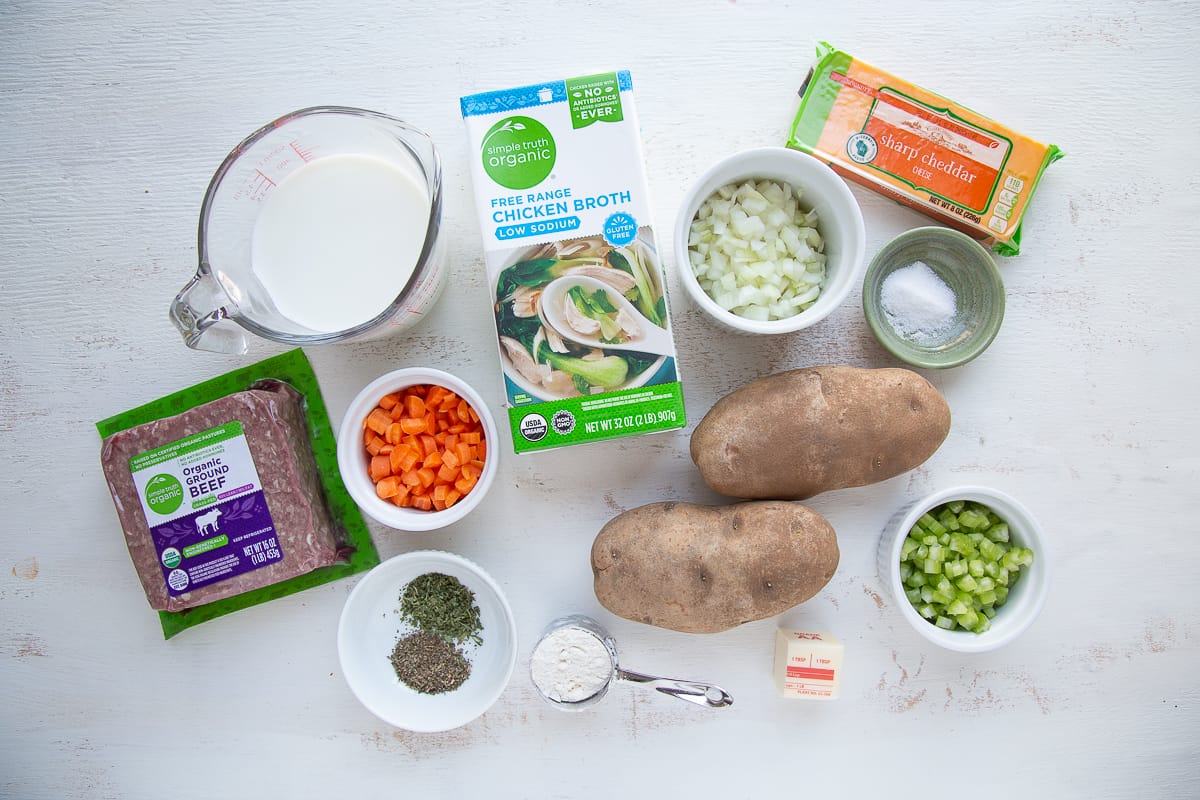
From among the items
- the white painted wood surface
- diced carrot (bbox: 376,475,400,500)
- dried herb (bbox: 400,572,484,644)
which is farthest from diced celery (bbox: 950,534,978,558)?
diced carrot (bbox: 376,475,400,500)

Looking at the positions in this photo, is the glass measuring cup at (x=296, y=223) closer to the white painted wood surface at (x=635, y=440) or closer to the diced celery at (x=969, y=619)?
the white painted wood surface at (x=635, y=440)

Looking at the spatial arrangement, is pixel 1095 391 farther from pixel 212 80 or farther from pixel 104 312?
pixel 104 312

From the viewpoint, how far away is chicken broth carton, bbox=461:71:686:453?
1062 mm

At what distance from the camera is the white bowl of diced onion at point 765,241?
110 cm

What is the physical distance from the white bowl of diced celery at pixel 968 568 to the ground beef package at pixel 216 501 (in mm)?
1018

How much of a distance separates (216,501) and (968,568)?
1298 mm

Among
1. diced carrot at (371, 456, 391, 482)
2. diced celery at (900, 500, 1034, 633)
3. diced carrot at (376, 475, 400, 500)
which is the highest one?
diced carrot at (371, 456, 391, 482)

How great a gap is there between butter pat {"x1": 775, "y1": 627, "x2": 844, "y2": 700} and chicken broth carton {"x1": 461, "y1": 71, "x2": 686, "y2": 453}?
1.61ft

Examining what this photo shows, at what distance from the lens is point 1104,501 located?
4.46 feet

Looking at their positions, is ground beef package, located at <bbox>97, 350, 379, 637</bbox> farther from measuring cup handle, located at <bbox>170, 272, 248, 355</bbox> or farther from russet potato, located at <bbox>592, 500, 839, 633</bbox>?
russet potato, located at <bbox>592, 500, 839, 633</bbox>

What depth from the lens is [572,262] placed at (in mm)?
1078

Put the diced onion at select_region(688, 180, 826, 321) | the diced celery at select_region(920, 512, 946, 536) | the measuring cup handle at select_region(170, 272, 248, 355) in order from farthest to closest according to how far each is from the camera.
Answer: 1. the diced celery at select_region(920, 512, 946, 536)
2. the diced onion at select_region(688, 180, 826, 321)
3. the measuring cup handle at select_region(170, 272, 248, 355)

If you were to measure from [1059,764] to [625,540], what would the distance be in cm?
99

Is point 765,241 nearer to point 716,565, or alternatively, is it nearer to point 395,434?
point 716,565
